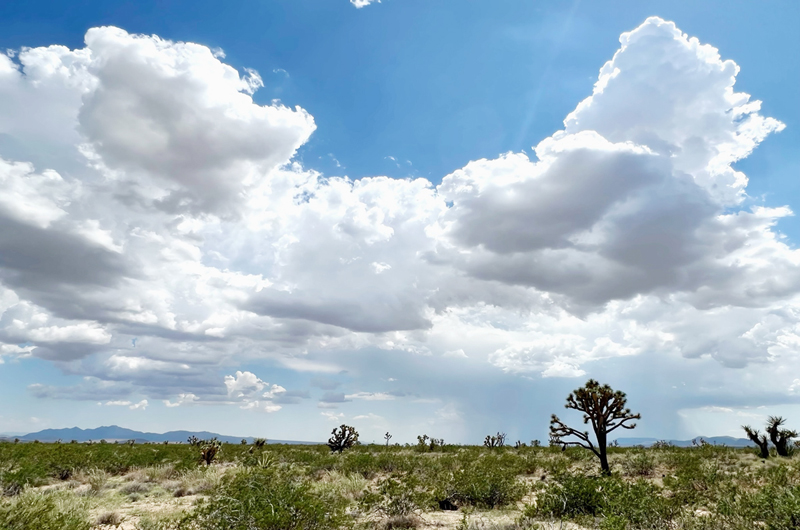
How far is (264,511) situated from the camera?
8.52 meters

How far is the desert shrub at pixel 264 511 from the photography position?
836 cm

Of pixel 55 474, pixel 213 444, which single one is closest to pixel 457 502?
pixel 213 444

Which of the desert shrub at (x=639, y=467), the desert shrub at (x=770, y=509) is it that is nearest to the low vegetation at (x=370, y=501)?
the desert shrub at (x=770, y=509)

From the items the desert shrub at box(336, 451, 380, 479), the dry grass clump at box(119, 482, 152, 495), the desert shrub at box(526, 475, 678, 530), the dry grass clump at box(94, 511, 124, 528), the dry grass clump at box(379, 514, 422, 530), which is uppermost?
the desert shrub at box(526, 475, 678, 530)

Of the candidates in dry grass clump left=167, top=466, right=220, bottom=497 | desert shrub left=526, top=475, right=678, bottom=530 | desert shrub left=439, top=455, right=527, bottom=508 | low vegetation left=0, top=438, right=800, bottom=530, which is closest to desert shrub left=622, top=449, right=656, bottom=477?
low vegetation left=0, top=438, right=800, bottom=530

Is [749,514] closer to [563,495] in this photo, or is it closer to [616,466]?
[563,495]

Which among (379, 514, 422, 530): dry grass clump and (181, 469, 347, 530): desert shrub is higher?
(181, 469, 347, 530): desert shrub

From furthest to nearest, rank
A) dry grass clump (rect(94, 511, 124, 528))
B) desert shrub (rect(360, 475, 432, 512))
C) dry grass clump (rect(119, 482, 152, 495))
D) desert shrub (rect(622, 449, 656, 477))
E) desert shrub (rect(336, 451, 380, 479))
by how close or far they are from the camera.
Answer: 1. desert shrub (rect(622, 449, 656, 477))
2. desert shrub (rect(336, 451, 380, 479))
3. dry grass clump (rect(119, 482, 152, 495))
4. desert shrub (rect(360, 475, 432, 512))
5. dry grass clump (rect(94, 511, 124, 528))

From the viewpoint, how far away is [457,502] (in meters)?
13.7

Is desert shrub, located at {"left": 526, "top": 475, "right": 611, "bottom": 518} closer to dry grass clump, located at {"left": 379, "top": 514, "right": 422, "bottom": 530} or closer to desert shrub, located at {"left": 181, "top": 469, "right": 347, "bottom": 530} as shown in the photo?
dry grass clump, located at {"left": 379, "top": 514, "right": 422, "bottom": 530}

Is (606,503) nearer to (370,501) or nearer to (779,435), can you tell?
(370,501)

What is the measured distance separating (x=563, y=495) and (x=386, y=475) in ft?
36.0

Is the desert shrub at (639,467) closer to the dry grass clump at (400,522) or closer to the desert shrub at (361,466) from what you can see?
the desert shrub at (361,466)

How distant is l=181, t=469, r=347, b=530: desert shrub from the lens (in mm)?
8359
